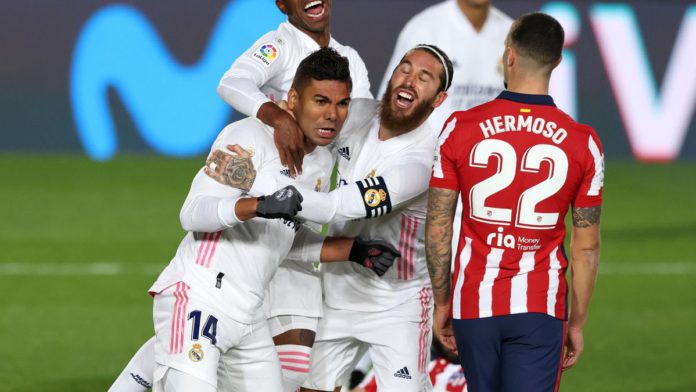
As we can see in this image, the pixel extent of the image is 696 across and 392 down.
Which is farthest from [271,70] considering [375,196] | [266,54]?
[375,196]

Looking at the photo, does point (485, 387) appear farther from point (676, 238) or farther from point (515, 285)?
point (676, 238)

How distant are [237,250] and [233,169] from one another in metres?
0.37

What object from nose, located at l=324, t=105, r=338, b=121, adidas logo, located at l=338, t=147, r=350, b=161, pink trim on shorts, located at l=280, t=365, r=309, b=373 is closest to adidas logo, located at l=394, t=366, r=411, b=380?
pink trim on shorts, located at l=280, t=365, r=309, b=373

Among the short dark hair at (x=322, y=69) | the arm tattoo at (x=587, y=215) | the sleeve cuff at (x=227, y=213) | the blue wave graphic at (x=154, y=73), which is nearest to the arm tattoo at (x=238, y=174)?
the sleeve cuff at (x=227, y=213)

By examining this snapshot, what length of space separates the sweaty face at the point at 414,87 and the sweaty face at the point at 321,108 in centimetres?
30

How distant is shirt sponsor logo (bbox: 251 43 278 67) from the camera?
17.7 ft

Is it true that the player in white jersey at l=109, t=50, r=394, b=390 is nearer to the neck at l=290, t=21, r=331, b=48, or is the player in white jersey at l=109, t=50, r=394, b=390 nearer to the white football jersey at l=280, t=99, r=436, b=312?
the white football jersey at l=280, t=99, r=436, b=312

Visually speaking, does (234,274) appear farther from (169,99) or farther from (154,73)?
(154,73)

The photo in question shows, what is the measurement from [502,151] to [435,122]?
9.12 feet

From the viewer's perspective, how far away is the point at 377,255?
202 inches

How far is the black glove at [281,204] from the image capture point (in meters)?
4.35

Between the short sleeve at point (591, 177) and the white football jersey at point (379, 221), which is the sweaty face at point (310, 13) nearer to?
the white football jersey at point (379, 221)

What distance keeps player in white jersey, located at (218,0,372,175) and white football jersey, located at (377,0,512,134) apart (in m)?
1.51

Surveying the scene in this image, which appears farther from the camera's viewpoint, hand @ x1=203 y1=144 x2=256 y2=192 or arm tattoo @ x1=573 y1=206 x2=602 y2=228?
→ hand @ x1=203 y1=144 x2=256 y2=192
